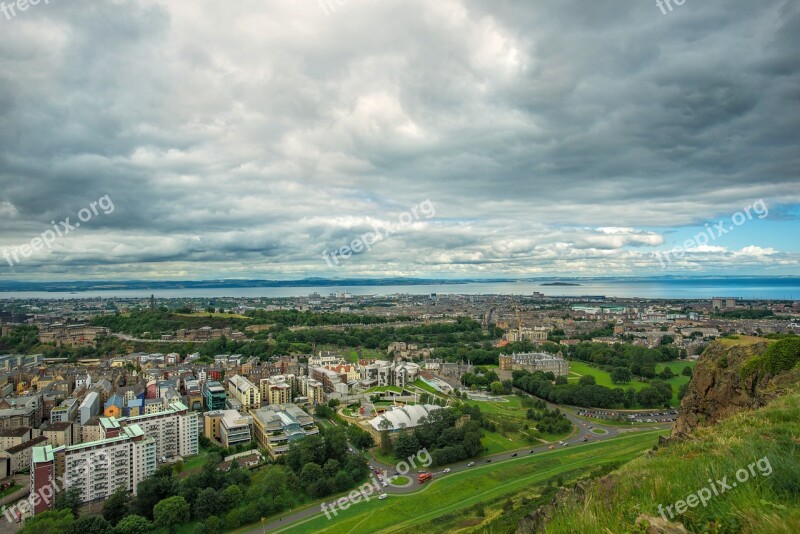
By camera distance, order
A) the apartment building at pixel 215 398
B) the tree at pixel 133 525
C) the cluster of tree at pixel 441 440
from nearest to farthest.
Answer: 1. the tree at pixel 133 525
2. the cluster of tree at pixel 441 440
3. the apartment building at pixel 215 398

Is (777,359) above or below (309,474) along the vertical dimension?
above

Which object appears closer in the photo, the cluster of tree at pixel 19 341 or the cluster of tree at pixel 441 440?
the cluster of tree at pixel 441 440

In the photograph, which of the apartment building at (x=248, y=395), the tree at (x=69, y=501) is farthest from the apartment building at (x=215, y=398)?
the tree at (x=69, y=501)

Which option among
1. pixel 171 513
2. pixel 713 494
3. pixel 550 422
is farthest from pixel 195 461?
pixel 713 494

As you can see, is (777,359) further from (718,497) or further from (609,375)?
(609,375)

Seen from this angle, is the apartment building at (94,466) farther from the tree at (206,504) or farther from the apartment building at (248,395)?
the apartment building at (248,395)

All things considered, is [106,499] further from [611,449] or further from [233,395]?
[611,449]
